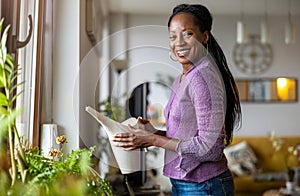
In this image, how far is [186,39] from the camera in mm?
1634

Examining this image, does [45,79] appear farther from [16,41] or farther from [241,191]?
[241,191]

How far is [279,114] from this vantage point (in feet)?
21.3

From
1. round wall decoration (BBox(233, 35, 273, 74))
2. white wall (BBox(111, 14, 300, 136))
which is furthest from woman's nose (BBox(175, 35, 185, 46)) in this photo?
round wall decoration (BBox(233, 35, 273, 74))

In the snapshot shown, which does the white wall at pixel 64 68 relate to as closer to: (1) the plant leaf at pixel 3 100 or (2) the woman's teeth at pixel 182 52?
(2) the woman's teeth at pixel 182 52

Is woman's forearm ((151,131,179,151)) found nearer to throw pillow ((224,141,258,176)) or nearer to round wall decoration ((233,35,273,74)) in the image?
throw pillow ((224,141,258,176))

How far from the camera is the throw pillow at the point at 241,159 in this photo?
5656 millimetres

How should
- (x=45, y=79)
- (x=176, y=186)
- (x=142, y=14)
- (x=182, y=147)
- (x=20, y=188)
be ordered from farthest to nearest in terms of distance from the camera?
(x=142, y=14) → (x=45, y=79) → (x=176, y=186) → (x=182, y=147) → (x=20, y=188)

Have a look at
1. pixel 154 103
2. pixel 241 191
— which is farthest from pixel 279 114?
pixel 154 103

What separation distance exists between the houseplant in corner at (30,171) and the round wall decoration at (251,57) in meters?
5.30

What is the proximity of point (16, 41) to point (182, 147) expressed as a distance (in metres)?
0.66

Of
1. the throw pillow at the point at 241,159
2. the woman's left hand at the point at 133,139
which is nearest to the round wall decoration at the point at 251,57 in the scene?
the throw pillow at the point at 241,159

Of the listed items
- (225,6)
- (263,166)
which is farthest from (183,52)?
(263,166)

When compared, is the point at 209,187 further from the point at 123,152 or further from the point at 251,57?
the point at 251,57

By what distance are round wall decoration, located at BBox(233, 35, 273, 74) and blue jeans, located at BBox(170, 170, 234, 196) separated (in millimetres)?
4907
